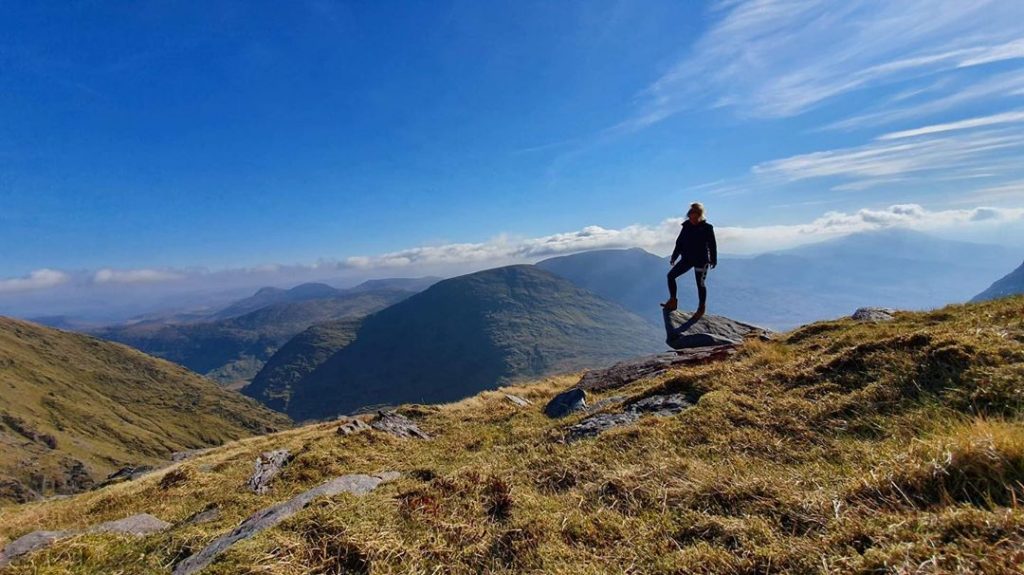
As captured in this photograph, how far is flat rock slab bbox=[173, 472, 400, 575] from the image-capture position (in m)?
4.95

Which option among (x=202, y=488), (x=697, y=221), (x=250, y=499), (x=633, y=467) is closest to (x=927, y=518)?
(x=633, y=467)

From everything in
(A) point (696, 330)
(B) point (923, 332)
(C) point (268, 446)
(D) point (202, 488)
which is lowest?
(C) point (268, 446)

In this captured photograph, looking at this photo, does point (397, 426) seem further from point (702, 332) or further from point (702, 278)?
point (702, 332)

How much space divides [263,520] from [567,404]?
10.4 metres

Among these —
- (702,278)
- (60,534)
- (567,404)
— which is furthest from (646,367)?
(60,534)

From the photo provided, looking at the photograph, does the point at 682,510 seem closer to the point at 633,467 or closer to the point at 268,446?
the point at 633,467

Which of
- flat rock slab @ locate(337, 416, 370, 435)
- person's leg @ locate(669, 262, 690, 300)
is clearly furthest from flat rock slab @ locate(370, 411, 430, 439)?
person's leg @ locate(669, 262, 690, 300)

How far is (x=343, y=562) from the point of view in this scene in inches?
177

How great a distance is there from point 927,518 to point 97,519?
16.3 metres

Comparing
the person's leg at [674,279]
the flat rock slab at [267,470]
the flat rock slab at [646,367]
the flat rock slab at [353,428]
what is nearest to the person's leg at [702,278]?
the person's leg at [674,279]

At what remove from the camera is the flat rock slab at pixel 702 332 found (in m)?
19.3

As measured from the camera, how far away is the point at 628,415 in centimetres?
1043

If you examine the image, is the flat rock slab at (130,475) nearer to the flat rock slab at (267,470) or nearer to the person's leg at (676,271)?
the flat rock slab at (267,470)

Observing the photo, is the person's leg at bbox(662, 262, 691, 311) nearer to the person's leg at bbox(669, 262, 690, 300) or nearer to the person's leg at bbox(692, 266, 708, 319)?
the person's leg at bbox(669, 262, 690, 300)
